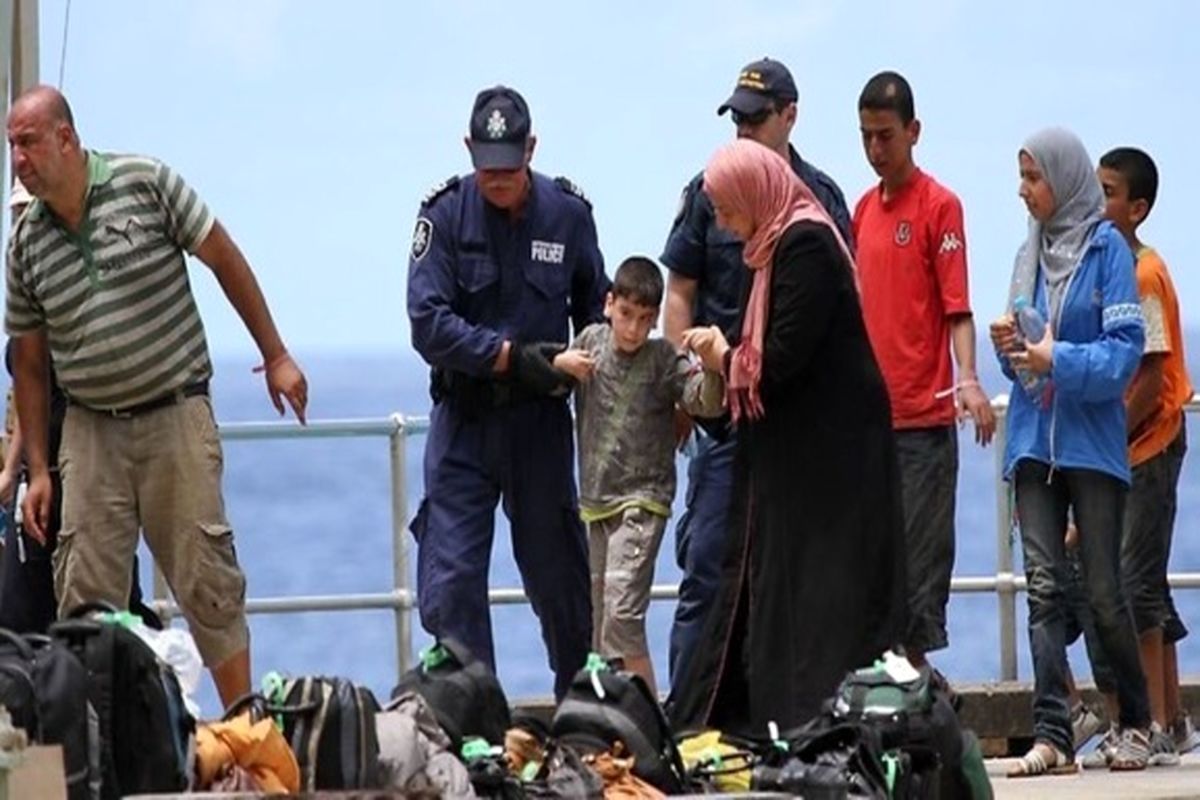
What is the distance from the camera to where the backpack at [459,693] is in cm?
1116

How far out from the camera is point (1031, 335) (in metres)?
13.3

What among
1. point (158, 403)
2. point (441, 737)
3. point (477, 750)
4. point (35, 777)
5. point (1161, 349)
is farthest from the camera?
point (1161, 349)

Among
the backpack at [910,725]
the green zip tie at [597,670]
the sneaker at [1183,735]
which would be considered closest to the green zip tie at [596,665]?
the green zip tie at [597,670]

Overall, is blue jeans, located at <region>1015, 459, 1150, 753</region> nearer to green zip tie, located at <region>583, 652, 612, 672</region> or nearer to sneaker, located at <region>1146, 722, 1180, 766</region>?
sneaker, located at <region>1146, 722, 1180, 766</region>

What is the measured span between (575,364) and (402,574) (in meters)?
2.82

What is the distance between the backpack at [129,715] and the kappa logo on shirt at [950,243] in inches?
169

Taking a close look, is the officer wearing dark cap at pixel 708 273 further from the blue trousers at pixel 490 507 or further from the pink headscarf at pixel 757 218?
the pink headscarf at pixel 757 218

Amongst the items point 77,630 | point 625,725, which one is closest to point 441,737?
point 625,725

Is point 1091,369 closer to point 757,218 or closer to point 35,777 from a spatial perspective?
point 757,218

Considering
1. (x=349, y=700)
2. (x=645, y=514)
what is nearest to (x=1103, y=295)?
(x=645, y=514)

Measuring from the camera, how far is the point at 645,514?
13.7 meters

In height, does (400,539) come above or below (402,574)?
above

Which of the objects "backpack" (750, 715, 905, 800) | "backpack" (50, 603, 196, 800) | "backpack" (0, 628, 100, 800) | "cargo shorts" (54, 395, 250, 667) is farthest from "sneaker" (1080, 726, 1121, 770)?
"backpack" (0, 628, 100, 800)

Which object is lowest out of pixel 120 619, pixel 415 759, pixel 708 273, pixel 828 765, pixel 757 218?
pixel 828 765
